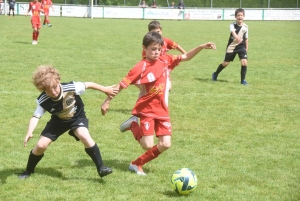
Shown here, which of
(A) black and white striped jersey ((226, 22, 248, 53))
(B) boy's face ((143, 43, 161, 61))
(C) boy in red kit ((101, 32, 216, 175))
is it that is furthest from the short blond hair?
(A) black and white striped jersey ((226, 22, 248, 53))

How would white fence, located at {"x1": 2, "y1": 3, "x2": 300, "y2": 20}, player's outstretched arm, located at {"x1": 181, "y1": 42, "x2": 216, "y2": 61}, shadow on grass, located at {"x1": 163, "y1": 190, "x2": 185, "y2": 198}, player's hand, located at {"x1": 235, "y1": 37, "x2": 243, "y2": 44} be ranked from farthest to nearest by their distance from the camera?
white fence, located at {"x1": 2, "y1": 3, "x2": 300, "y2": 20}
player's hand, located at {"x1": 235, "y1": 37, "x2": 243, "y2": 44}
player's outstretched arm, located at {"x1": 181, "y1": 42, "x2": 216, "y2": 61}
shadow on grass, located at {"x1": 163, "y1": 190, "x2": 185, "y2": 198}

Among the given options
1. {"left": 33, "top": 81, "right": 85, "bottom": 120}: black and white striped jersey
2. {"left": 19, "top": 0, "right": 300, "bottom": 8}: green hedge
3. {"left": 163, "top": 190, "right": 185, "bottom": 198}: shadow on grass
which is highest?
{"left": 19, "top": 0, "right": 300, "bottom": 8}: green hedge

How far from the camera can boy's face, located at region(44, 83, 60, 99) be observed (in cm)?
524

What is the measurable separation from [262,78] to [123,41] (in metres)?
10.2

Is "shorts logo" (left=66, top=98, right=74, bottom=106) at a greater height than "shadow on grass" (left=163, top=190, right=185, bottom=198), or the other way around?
"shorts logo" (left=66, top=98, right=74, bottom=106)

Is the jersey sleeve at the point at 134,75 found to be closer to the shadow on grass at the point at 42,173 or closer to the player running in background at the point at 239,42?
the shadow on grass at the point at 42,173

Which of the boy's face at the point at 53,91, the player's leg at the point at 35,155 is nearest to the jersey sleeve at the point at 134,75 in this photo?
the boy's face at the point at 53,91

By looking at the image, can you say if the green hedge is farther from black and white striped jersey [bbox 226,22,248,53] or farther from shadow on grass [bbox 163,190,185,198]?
shadow on grass [bbox 163,190,185,198]

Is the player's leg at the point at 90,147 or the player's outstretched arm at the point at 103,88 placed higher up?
the player's outstretched arm at the point at 103,88

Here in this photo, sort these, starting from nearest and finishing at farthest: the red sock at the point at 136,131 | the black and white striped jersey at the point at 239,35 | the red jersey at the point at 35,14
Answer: the red sock at the point at 136,131
the black and white striped jersey at the point at 239,35
the red jersey at the point at 35,14

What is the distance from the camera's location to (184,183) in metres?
5.21

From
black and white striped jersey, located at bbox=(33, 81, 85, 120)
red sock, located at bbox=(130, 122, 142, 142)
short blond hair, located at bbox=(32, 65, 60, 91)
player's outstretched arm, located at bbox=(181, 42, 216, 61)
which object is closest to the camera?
short blond hair, located at bbox=(32, 65, 60, 91)

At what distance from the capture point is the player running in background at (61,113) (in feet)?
17.5

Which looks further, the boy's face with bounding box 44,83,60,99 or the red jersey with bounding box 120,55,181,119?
the red jersey with bounding box 120,55,181,119
